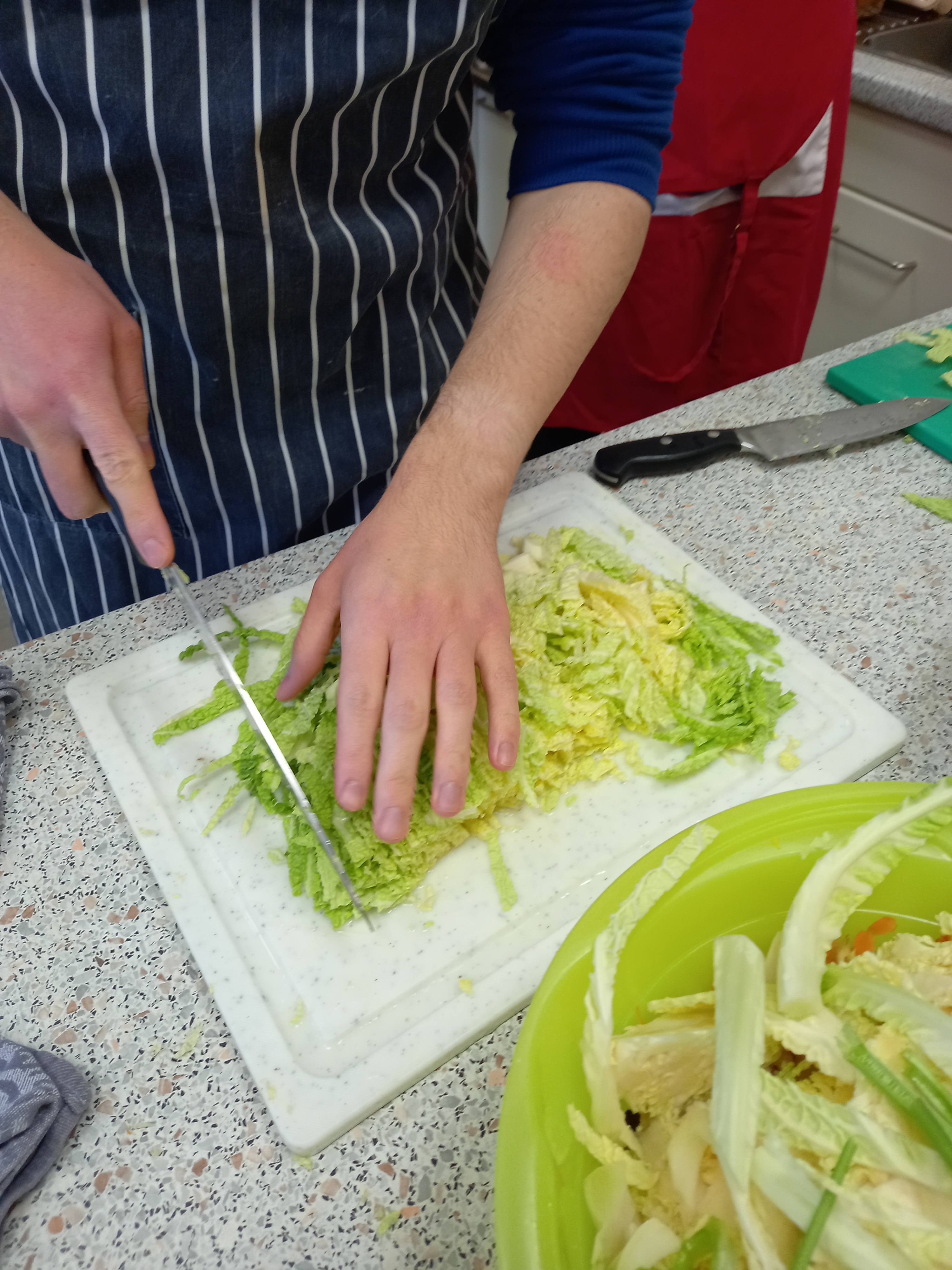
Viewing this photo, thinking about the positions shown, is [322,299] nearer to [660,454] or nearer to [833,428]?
[660,454]

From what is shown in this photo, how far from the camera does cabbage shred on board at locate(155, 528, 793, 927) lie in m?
0.78

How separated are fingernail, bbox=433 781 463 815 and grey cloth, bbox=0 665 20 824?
0.47 metres

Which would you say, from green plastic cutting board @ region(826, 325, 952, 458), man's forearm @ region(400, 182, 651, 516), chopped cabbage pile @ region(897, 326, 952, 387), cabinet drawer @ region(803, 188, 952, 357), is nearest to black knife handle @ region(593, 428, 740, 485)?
man's forearm @ region(400, 182, 651, 516)

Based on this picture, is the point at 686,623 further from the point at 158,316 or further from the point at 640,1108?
the point at 158,316

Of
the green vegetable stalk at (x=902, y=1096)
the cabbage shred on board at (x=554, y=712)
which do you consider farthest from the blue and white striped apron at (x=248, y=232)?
the green vegetable stalk at (x=902, y=1096)

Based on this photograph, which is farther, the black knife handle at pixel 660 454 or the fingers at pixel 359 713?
the black knife handle at pixel 660 454

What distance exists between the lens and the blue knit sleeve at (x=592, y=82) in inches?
40.4

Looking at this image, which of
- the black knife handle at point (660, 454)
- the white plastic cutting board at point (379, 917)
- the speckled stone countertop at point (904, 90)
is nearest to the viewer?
the white plastic cutting board at point (379, 917)

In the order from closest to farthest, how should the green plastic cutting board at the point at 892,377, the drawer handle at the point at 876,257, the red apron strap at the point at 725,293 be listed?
the green plastic cutting board at the point at 892,377
the red apron strap at the point at 725,293
the drawer handle at the point at 876,257

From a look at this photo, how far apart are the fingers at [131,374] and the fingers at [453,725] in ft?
1.07

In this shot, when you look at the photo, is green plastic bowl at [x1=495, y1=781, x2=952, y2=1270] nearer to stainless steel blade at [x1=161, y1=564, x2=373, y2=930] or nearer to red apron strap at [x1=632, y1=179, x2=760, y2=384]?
stainless steel blade at [x1=161, y1=564, x2=373, y2=930]

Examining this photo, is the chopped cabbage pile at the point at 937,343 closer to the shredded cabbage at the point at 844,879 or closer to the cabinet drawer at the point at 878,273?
the cabinet drawer at the point at 878,273

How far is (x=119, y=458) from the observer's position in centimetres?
72

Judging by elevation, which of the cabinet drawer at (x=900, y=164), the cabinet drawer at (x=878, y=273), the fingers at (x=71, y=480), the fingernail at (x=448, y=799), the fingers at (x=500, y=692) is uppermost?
the fingers at (x=71, y=480)
